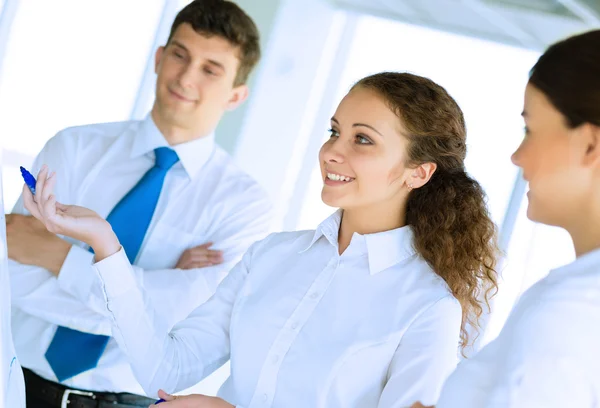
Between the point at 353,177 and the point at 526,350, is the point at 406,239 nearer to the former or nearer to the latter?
the point at 353,177

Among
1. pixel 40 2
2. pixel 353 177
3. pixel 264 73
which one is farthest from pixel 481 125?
pixel 353 177

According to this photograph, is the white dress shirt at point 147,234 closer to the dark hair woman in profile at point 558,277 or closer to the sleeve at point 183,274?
the sleeve at point 183,274

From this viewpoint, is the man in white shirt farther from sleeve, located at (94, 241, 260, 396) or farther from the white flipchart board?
the white flipchart board

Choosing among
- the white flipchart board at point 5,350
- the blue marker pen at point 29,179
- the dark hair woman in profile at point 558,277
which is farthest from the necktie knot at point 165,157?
the dark hair woman in profile at point 558,277

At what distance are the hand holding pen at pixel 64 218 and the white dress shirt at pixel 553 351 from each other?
1.02 meters

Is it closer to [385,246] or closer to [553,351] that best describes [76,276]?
[385,246]

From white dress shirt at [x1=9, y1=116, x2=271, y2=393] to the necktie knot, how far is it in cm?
3

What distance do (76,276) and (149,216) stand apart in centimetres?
32

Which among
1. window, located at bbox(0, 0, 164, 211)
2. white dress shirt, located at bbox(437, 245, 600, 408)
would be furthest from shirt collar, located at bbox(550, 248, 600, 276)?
window, located at bbox(0, 0, 164, 211)

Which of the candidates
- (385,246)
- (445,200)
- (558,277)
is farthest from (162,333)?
(558,277)

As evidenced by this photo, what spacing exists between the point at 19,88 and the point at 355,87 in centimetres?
387

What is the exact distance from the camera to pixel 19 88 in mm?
5273

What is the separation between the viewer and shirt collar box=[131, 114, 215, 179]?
105 inches

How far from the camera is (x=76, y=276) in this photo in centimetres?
238
